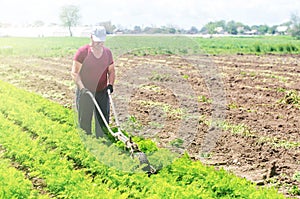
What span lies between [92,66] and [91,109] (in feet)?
2.66

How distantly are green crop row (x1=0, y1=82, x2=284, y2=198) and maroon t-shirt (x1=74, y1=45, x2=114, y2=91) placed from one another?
1030 millimetres

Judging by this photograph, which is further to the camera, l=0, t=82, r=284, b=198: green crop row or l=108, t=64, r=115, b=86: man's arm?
l=108, t=64, r=115, b=86: man's arm

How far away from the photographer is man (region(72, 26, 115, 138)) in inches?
290

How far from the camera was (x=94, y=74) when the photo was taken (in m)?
7.59

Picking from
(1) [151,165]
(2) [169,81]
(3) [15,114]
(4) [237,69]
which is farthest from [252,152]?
(4) [237,69]

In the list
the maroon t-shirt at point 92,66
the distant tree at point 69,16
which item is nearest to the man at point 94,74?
the maroon t-shirt at point 92,66

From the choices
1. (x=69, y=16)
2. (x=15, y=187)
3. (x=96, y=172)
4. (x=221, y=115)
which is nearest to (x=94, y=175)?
(x=96, y=172)

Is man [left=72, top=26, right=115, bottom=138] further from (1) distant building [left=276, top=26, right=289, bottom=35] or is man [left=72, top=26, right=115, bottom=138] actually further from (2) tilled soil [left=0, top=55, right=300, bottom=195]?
(1) distant building [left=276, top=26, right=289, bottom=35]

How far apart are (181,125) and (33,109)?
3.71m

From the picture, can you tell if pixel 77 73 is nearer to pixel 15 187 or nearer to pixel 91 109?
pixel 91 109

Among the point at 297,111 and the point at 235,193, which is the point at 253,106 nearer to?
the point at 297,111

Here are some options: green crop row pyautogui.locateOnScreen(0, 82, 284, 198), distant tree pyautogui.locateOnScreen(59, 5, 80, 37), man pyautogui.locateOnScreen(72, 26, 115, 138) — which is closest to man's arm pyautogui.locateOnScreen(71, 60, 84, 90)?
man pyautogui.locateOnScreen(72, 26, 115, 138)

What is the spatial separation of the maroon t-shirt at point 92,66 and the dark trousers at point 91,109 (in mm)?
173

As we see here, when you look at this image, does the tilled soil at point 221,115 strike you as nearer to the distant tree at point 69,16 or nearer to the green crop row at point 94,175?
the green crop row at point 94,175
